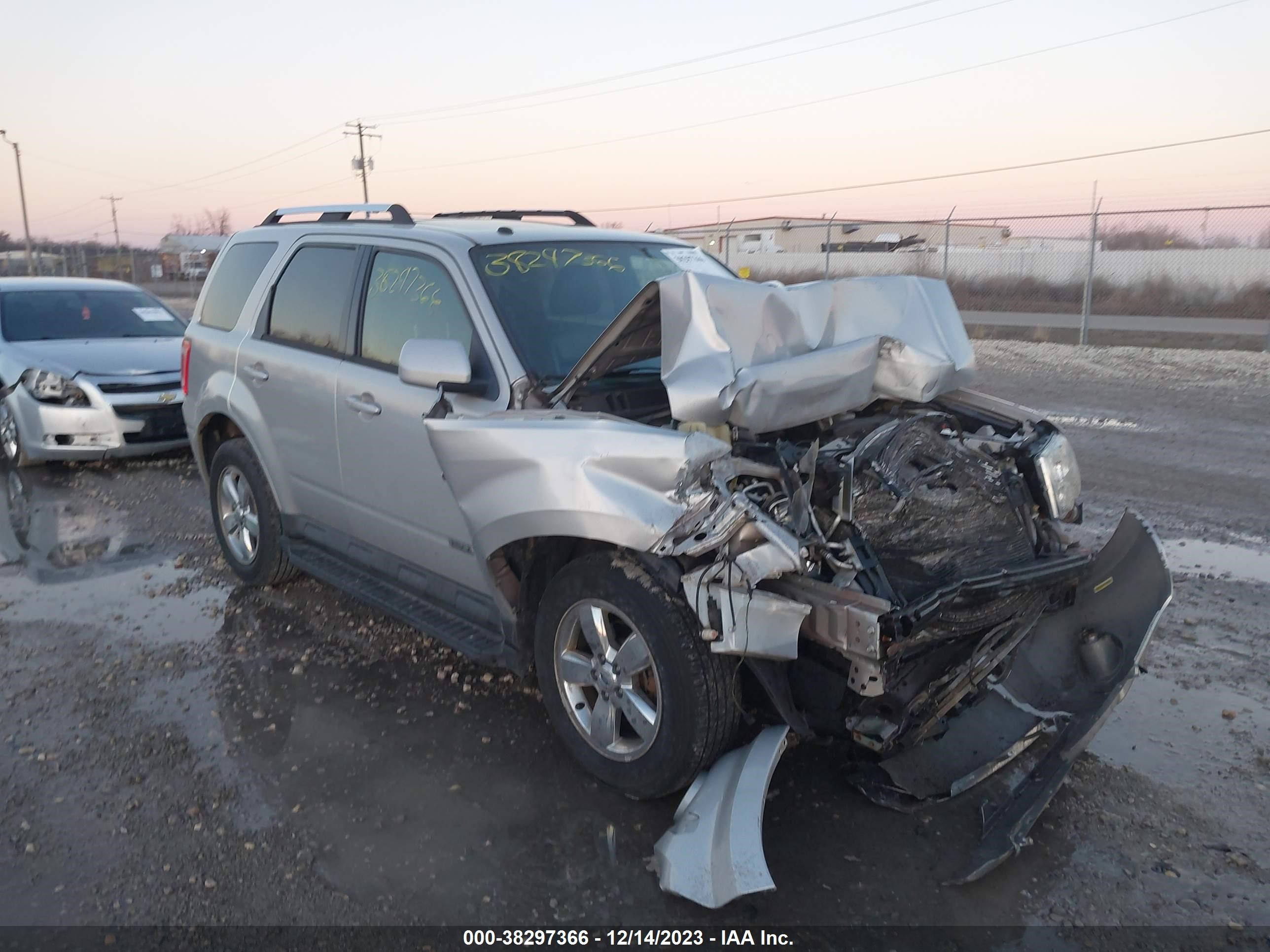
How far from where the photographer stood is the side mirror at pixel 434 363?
366cm

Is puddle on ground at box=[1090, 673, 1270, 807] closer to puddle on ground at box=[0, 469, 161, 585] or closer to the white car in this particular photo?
puddle on ground at box=[0, 469, 161, 585]

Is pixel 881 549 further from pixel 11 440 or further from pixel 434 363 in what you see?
pixel 11 440

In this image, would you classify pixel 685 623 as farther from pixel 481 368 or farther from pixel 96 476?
pixel 96 476

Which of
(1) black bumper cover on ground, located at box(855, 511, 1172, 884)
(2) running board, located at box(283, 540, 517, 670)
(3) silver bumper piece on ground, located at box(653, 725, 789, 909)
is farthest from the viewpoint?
(2) running board, located at box(283, 540, 517, 670)

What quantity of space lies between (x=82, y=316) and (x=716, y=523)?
9206mm

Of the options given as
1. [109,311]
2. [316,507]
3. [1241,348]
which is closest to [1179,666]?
[316,507]

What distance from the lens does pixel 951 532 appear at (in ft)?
10.8

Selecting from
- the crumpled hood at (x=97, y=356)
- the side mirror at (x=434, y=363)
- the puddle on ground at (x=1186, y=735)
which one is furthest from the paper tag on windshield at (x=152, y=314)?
the puddle on ground at (x=1186, y=735)

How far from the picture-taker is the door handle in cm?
429

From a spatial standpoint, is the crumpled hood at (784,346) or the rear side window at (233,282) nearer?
the crumpled hood at (784,346)

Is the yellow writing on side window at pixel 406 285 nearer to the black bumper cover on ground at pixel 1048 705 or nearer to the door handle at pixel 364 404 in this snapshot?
the door handle at pixel 364 404

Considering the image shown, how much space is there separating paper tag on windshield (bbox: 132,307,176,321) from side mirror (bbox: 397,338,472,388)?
7.78 m

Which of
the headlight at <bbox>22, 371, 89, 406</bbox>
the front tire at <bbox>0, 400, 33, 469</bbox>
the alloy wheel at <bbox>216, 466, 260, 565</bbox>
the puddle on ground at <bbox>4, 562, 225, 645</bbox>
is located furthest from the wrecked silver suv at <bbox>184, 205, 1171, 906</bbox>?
the front tire at <bbox>0, 400, 33, 469</bbox>

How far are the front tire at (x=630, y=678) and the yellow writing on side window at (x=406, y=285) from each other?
149cm
